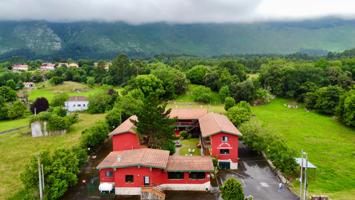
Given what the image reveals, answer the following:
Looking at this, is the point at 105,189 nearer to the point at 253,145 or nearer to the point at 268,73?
the point at 253,145

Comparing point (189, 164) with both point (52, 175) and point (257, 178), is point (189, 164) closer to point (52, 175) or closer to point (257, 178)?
point (257, 178)

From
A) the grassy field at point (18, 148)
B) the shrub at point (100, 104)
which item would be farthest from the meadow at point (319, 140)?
the grassy field at point (18, 148)

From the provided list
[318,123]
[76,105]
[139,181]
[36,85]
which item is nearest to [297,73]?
[318,123]

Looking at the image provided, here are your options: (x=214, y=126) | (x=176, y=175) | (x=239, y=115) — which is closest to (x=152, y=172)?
(x=176, y=175)

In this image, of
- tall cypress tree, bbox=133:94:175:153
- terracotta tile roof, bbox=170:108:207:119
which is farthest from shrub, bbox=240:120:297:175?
terracotta tile roof, bbox=170:108:207:119

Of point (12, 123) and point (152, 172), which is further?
point (12, 123)

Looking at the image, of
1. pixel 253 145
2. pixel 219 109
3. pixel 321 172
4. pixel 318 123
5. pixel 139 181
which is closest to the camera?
pixel 139 181
